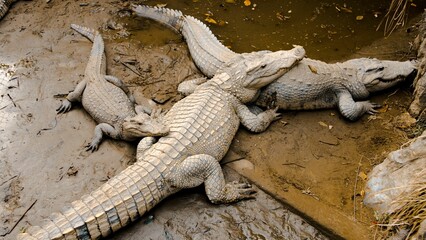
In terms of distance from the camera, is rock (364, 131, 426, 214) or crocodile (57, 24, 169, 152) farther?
crocodile (57, 24, 169, 152)

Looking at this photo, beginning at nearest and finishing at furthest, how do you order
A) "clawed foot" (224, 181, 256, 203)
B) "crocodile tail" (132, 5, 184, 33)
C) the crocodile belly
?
"clawed foot" (224, 181, 256, 203), the crocodile belly, "crocodile tail" (132, 5, 184, 33)

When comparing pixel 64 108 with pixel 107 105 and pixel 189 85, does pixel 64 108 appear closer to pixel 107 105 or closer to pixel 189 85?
pixel 107 105

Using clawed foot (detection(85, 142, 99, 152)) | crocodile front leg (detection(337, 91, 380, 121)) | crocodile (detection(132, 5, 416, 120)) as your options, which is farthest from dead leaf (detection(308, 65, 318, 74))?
clawed foot (detection(85, 142, 99, 152))

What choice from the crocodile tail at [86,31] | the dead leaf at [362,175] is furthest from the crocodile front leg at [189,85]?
the dead leaf at [362,175]

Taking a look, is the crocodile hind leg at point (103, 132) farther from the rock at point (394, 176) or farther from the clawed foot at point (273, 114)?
the rock at point (394, 176)

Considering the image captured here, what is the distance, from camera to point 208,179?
4070 mm

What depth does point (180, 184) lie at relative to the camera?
157 inches

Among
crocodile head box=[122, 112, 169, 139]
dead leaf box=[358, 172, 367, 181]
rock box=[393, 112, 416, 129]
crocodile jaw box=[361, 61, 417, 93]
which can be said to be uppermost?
crocodile jaw box=[361, 61, 417, 93]

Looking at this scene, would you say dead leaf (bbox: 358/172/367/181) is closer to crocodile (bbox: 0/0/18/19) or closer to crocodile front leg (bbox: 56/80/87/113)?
crocodile front leg (bbox: 56/80/87/113)

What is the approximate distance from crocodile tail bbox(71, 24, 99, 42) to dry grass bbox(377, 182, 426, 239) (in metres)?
4.31

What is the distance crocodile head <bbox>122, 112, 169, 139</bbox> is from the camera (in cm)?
424

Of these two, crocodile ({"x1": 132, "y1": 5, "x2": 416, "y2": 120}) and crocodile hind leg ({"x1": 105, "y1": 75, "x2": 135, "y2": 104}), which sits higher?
crocodile ({"x1": 132, "y1": 5, "x2": 416, "y2": 120})

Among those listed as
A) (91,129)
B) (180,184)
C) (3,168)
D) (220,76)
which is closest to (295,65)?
(220,76)

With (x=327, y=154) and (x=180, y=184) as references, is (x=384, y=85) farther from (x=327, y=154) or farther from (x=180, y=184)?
(x=180, y=184)
